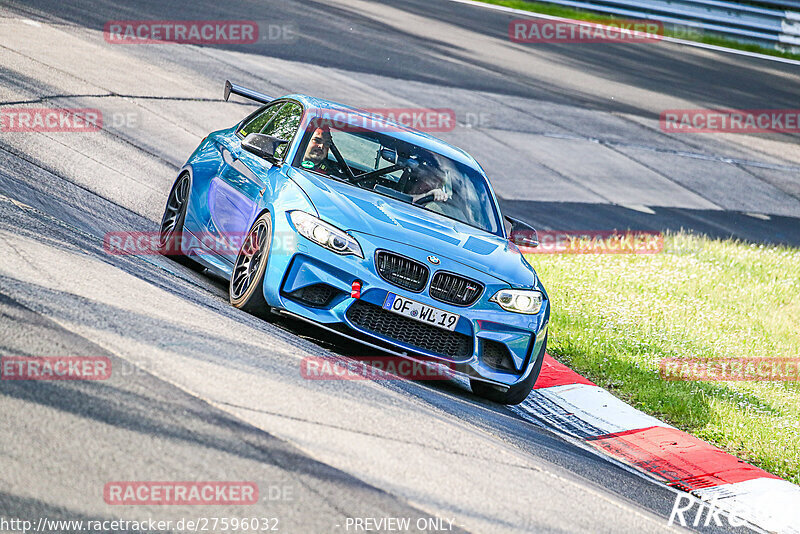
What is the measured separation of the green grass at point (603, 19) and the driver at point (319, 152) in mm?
21898

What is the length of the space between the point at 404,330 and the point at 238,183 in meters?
2.02

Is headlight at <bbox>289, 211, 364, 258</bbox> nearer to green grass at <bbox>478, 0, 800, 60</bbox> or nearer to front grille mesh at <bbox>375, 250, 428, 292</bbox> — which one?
front grille mesh at <bbox>375, 250, 428, 292</bbox>

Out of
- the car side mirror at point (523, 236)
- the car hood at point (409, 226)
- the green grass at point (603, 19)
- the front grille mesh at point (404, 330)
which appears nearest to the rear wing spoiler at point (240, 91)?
the car hood at point (409, 226)

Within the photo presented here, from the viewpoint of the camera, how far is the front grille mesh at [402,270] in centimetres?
669

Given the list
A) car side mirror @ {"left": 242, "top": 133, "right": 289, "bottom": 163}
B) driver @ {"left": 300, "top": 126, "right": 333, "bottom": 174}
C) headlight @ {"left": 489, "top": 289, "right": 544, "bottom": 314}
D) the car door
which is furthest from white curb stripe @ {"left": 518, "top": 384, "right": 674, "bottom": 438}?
car side mirror @ {"left": 242, "top": 133, "right": 289, "bottom": 163}

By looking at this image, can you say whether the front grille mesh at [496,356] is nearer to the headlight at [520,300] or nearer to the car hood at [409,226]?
the headlight at [520,300]

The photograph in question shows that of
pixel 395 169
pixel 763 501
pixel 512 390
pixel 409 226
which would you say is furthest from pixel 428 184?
pixel 763 501

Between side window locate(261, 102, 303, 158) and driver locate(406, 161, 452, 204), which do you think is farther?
side window locate(261, 102, 303, 158)

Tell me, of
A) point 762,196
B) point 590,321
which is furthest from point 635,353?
point 762,196

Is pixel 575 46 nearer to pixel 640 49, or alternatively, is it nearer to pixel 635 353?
pixel 640 49

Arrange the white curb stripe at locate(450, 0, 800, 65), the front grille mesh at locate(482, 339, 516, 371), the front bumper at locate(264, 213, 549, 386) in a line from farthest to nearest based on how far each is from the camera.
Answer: the white curb stripe at locate(450, 0, 800, 65), the front grille mesh at locate(482, 339, 516, 371), the front bumper at locate(264, 213, 549, 386)

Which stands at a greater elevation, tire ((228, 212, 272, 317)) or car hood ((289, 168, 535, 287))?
car hood ((289, 168, 535, 287))

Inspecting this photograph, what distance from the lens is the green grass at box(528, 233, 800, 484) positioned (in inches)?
313

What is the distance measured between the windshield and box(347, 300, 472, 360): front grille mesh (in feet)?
4.30
